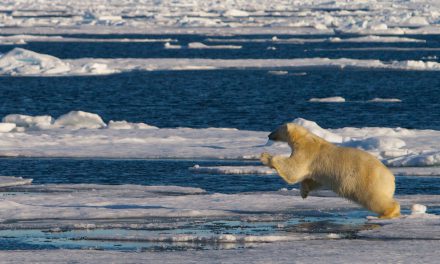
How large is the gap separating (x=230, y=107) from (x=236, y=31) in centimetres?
3774

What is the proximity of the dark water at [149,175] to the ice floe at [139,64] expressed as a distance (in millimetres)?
20615

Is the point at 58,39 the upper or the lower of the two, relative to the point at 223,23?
lower

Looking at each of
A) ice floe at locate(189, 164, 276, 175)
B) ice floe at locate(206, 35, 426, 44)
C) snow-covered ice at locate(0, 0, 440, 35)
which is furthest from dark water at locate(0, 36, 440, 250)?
snow-covered ice at locate(0, 0, 440, 35)

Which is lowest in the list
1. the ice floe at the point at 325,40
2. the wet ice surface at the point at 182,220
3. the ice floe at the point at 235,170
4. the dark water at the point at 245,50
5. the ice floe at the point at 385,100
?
the wet ice surface at the point at 182,220

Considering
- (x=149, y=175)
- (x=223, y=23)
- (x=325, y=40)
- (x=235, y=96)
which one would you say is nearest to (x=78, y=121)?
(x=149, y=175)

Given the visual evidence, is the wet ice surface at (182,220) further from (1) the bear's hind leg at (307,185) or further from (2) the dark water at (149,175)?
(2) the dark water at (149,175)

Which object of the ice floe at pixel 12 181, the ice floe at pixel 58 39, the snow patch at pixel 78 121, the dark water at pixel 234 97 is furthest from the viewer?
the ice floe at pixel 58 39

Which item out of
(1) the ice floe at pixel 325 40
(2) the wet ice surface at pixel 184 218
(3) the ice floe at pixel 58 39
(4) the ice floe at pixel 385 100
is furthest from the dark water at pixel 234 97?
(3) the ice floe at pixel 58 39

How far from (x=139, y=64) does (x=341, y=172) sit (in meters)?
33.7

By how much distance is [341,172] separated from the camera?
33.7 feet

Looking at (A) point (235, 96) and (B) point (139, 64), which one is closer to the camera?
(A) point (235, 96)

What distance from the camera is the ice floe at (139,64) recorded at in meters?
38.7

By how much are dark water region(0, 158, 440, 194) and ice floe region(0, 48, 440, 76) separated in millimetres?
20615

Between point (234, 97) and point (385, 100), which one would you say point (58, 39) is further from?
point (385, 100)
